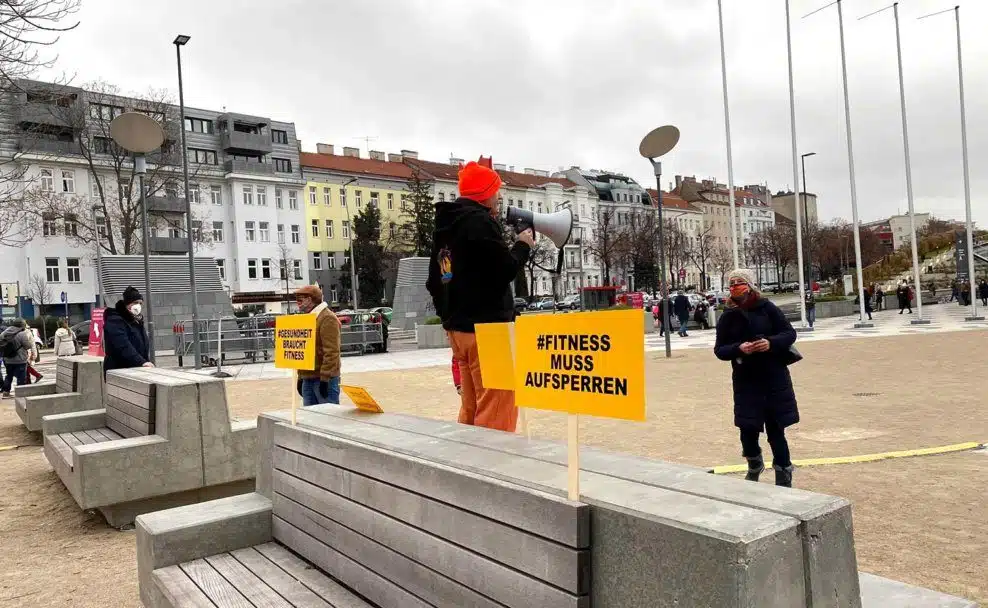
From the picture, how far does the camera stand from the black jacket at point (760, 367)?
531 cm

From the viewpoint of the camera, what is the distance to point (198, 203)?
60.8m

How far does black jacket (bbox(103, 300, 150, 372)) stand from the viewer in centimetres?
863

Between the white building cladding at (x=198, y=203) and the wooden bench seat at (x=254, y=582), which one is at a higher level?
the white building cladding at (x=198, y=203)

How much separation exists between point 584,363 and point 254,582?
1.98 metres

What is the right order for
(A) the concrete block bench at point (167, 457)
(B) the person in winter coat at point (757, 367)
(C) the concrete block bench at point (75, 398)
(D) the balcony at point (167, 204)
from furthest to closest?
(D) the balcony at point (167, 204), (C) the concrete block bench at point (75, 398), (A) the concrete block bench at point (167, 457), (B) the person in winter coat at point (757, 367)

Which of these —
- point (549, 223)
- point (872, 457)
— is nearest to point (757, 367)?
point (549, 223)

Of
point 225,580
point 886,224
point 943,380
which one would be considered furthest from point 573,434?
point 886,224

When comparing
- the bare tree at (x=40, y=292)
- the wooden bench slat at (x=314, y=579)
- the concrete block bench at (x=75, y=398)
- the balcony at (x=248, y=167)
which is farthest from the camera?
the balcony at (x=248, y=167)

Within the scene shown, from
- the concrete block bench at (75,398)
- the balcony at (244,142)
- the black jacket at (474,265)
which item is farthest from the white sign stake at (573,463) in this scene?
the balcony at (244,142)

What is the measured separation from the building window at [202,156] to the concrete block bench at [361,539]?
2566 inches

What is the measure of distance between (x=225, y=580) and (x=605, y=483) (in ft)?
6.66

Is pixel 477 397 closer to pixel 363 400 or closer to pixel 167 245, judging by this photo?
pixel 363 400

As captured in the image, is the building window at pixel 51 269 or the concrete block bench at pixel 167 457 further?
the building window at pixel 51 269

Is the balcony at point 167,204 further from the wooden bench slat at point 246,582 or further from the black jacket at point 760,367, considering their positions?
the wooden bench slat at point 246,582
